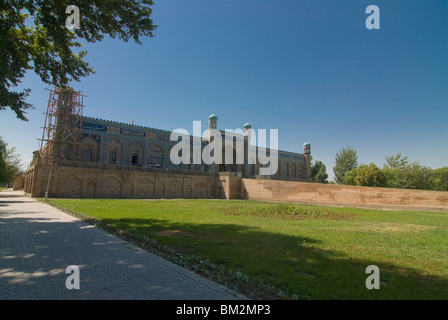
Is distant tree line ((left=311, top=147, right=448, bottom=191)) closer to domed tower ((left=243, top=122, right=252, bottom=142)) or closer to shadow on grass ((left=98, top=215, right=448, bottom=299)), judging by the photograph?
domed tower ((left=243, top=122, right=252, bottom=142))

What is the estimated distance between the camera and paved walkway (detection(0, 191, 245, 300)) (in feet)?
11.0

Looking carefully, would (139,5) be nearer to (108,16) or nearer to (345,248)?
(108,16)

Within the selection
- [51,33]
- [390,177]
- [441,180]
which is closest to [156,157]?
[51,33]

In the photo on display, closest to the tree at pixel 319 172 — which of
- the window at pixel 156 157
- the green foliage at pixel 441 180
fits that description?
the green foliage at pixel 441 180

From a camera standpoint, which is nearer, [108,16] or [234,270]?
[234,270]

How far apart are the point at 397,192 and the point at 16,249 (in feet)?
79.1

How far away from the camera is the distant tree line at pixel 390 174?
37156 millimetres

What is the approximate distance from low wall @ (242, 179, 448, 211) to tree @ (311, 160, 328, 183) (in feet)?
104

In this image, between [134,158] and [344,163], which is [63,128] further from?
[344,163]

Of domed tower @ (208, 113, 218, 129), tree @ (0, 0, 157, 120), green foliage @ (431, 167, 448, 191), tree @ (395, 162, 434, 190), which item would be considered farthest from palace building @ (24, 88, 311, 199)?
green foliage @ (431, 167, 448, 191)

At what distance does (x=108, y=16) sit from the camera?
8594mm

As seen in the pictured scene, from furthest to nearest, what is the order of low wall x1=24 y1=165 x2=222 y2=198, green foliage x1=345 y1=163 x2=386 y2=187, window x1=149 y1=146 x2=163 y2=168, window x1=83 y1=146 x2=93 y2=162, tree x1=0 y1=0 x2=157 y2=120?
1. green foliage x1=345 y1=163 x2=386 y2=187
2. window x1=149 y1=146 x2=163 y2=168
3. window x1=83 y1=146 x2=93 y2=162
4. low wall x1=24 y1=165 x2=222 y2=198
5. tree x1=0 y1=0 x2=157 y2=120

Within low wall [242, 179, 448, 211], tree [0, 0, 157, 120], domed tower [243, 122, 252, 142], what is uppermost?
domed tower [243, 122, 252, 142]
